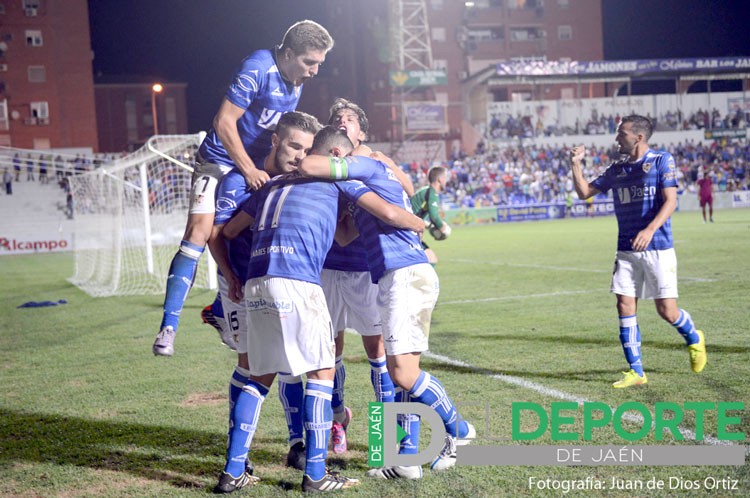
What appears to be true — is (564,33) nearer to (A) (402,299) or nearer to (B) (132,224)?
(B) (132,224)

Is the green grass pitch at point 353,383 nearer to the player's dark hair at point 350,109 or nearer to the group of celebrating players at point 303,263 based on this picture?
the group of celebrating players at point 303,263

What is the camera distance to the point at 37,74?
57656 mm

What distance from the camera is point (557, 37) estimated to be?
2491 inches

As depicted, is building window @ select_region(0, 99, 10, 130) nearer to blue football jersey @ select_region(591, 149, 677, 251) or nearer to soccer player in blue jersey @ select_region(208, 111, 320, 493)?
soccer player in blue jersey @ select_region(208, 111, 320, 493)

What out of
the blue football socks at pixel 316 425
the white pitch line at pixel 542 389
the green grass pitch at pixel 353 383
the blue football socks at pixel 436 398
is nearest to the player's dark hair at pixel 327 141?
the blue football socks at pixel 316 425

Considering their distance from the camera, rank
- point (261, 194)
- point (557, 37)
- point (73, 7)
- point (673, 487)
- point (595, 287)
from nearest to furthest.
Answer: point (673, 487) → point (261, 194) → point (595, 287) → point (73, 7) → point (557, 37)

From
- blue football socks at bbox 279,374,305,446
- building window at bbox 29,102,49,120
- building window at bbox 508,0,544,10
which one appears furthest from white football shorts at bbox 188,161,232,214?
building window at bbox 508,0,544,10

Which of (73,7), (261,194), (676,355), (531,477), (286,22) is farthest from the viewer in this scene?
(286,22)

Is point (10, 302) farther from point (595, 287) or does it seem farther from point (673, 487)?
point (673, 487)

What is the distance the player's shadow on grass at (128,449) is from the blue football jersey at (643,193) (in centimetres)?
364

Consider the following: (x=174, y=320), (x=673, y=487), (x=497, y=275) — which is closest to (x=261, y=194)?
(x=174, y=320)

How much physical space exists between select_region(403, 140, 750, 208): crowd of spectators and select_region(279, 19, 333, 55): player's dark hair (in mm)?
37177

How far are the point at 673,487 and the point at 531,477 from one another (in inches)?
30.7

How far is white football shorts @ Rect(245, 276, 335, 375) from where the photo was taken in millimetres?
3986
